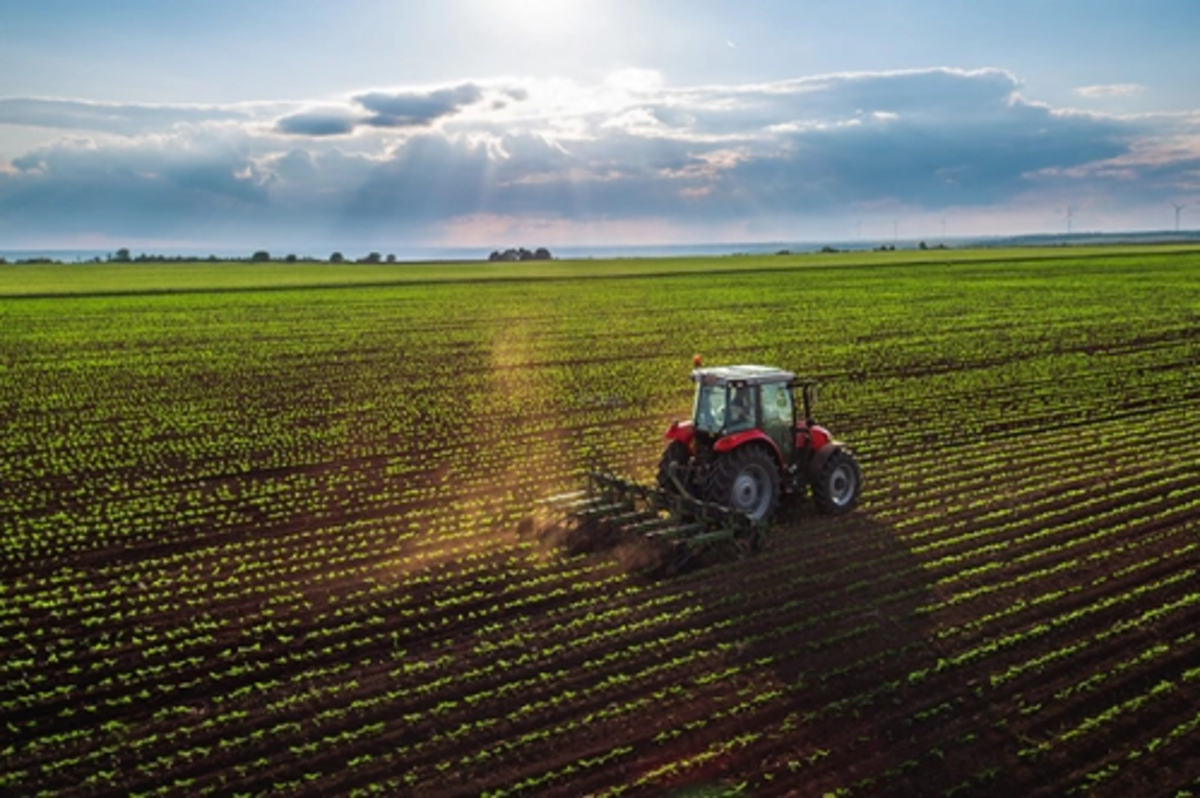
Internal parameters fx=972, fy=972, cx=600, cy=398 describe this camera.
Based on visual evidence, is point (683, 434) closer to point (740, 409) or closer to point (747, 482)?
point (740, 409)

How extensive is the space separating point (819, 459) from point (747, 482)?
1.50 meters

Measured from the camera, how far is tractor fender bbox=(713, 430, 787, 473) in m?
13.1

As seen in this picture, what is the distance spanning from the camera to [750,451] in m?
13.4

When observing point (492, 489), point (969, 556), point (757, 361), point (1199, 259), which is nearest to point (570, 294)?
point (757, 361)

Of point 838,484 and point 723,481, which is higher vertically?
point 723,481

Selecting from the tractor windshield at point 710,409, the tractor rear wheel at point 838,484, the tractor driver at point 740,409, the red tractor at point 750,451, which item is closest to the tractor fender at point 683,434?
the red tractor at point 750,451

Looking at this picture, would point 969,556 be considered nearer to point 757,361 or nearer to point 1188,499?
point 1188,499

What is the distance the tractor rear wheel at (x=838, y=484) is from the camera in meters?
14.2

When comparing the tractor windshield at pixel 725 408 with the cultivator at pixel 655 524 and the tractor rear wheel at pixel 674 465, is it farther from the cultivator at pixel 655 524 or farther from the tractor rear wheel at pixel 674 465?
the cultivator at pixel 655 524

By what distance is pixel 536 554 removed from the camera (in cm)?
1325

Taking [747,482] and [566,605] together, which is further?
[747,482]

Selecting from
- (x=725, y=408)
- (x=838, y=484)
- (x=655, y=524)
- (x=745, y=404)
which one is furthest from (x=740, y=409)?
(x=838, y=484)

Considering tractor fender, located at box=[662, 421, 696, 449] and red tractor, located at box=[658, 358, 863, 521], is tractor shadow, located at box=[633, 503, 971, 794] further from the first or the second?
tractor fender, located at box=[662, 421, 696, 449]

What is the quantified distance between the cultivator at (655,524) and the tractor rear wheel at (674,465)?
0.11 m
